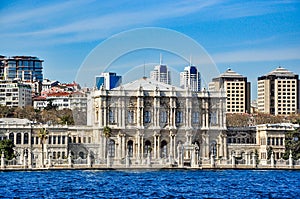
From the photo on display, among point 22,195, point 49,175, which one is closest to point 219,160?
point 49,175

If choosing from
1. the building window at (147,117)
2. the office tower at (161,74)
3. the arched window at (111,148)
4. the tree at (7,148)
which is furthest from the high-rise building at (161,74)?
the tree at (7,148)

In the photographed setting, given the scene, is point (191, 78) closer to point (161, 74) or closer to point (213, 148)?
point (161, 74)

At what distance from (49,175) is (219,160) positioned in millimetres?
29474

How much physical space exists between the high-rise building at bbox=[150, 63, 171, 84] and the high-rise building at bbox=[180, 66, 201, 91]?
183cm

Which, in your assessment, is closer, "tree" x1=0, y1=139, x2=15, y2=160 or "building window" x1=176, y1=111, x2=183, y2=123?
"tree" x1=0, y1=139, x2=15, y2=160

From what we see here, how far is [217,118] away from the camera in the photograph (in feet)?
479

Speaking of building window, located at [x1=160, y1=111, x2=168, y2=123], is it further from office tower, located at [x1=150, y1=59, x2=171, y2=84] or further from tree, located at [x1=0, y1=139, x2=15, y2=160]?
tree, located at [x1=0, y1=139, x2=15, y2=160]

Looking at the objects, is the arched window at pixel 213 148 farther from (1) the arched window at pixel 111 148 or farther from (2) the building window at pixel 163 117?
(1) the arched window at pixel 111 148

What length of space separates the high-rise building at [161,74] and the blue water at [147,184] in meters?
13.2

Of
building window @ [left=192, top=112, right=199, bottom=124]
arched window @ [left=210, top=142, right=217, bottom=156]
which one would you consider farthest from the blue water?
building window @ [left=192, top=112, right=199, bottom=124]

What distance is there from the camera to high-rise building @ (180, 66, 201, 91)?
118688 mm

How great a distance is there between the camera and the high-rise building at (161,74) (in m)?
118

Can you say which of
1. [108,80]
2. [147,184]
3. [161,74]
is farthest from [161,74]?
[147,184]

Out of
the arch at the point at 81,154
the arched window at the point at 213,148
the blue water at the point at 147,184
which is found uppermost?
the arched window at the point at 213,148
